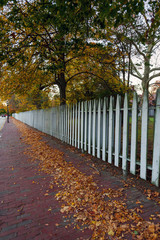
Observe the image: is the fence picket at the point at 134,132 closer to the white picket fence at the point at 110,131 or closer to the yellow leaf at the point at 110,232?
the white picket fence at the point at 110,131

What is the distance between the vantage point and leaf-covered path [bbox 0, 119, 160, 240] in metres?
2.14

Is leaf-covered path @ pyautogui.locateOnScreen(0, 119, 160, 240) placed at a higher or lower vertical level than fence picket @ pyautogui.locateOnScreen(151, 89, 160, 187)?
lower

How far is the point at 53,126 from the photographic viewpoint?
10.1 meters

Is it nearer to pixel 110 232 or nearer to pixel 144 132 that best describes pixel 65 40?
pixel 144 132

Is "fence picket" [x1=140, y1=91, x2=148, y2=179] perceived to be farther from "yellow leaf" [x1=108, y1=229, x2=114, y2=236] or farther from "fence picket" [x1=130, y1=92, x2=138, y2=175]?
"yellow leaf" [x1=108, y1=229, x2=114, y2=236]

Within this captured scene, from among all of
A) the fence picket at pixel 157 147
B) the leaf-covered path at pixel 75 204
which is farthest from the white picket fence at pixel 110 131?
the leaf-covered path at pixel 75 204

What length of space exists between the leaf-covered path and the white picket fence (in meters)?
0.47

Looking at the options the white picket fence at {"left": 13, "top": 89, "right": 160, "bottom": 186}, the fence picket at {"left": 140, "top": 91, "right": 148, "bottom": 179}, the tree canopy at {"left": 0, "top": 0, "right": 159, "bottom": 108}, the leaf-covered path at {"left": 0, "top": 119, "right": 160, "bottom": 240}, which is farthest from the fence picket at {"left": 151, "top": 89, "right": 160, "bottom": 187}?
the tree canopy at {"left": 0, "top": 0, "right": 159, "bottom": 108}

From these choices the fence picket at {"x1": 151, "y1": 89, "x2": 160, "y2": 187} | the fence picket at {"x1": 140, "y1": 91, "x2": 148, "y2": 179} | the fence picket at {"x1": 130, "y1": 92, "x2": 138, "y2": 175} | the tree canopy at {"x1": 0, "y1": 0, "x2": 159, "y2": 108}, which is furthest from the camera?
the tree canopy at {"x1": 0, "y1": 0, "x2": 159, "y2": 108}

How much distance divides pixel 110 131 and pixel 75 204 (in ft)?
7.17

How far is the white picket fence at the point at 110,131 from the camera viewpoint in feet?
10.5

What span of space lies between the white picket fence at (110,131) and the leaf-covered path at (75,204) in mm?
472

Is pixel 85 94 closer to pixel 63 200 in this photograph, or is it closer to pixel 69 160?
pixel 69 160

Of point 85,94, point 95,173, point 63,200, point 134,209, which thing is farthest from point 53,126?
point 134,209
